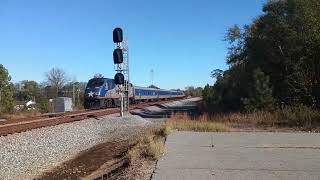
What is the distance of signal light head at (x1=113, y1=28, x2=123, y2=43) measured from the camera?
34.9 meters

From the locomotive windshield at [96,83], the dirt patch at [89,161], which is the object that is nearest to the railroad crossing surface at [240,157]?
the dirt patch at [89,161]

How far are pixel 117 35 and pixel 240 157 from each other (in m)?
23.8

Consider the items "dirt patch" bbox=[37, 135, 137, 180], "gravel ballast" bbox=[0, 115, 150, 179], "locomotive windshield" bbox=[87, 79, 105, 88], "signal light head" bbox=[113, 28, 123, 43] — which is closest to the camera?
"dirt patch" bbox=[37, 135, 137, 180]

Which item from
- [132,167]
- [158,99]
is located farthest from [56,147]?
[158,99]

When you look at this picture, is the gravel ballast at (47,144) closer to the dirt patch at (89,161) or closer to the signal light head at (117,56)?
the dirt patch at (89,161)

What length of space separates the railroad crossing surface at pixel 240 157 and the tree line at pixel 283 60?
14479 mm

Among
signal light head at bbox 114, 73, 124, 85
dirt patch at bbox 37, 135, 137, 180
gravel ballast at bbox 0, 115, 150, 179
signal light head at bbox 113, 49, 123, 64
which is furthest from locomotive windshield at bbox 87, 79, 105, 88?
dirt patch at bbox 37, 135, 137, 180

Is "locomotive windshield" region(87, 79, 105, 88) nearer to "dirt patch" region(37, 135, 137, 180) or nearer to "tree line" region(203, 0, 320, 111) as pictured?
"tree line" region(203, 0, 320, 111)

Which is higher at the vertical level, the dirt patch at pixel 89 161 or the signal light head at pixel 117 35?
the signal light head at pixel 117 35

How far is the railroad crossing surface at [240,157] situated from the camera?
1004 cm

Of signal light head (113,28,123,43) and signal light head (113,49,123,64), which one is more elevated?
signal light head (113,28,123,43)

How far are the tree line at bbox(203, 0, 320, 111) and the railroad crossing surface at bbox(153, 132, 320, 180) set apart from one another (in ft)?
47.5

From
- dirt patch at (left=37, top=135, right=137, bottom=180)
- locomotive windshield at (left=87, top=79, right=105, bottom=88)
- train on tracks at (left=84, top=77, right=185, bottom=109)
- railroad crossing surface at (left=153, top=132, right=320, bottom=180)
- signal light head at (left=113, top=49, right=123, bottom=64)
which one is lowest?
dirt patch at (left=37, top=135, right=137, bottom=180)

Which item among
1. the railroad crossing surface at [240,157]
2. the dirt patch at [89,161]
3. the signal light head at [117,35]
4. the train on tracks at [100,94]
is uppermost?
the signal light head at [117,35]
